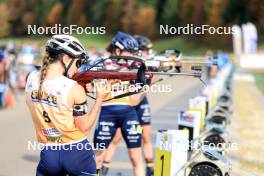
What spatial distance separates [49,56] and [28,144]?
20.7 feet

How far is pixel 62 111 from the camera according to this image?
418 cm

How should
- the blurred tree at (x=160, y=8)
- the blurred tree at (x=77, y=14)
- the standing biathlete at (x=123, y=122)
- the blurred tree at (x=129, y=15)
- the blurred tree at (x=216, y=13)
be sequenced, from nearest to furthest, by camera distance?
1. the standing biathlete at (x=123, y=122)
2. the blurred tree at (x=216, y=13)
3. the blurred tree at (x=129, y=15)
4. the blurred tree at (x=160, y=8)
5. the blurred tree at (x=77, y=14)

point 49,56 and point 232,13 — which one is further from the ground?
point 232,13

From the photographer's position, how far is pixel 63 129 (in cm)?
422

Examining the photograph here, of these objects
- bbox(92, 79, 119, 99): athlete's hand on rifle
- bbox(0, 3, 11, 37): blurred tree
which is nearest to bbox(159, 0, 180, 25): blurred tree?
bbox(0, 3, 11, 37): blurred tree

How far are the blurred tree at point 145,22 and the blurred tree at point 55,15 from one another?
1922 cm

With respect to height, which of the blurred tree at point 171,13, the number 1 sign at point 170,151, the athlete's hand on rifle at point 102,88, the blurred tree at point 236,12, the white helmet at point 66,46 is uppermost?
the blurred tree at point 171,13

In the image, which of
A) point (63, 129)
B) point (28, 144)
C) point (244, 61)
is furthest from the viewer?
point (244, 61)

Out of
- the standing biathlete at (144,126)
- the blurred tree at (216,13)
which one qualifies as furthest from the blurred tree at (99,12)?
the standing biathlete at (144,126)

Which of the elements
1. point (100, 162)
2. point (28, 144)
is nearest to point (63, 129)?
point (100, 162)

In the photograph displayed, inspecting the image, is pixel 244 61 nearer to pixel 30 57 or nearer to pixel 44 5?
pixel 30 57

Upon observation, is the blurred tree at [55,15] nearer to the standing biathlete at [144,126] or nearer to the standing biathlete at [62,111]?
the standing biathlete at [144,126]

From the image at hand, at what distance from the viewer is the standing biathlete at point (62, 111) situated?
416 cm

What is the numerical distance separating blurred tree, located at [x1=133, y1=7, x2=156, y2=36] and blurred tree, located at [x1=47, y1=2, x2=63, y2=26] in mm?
19219
